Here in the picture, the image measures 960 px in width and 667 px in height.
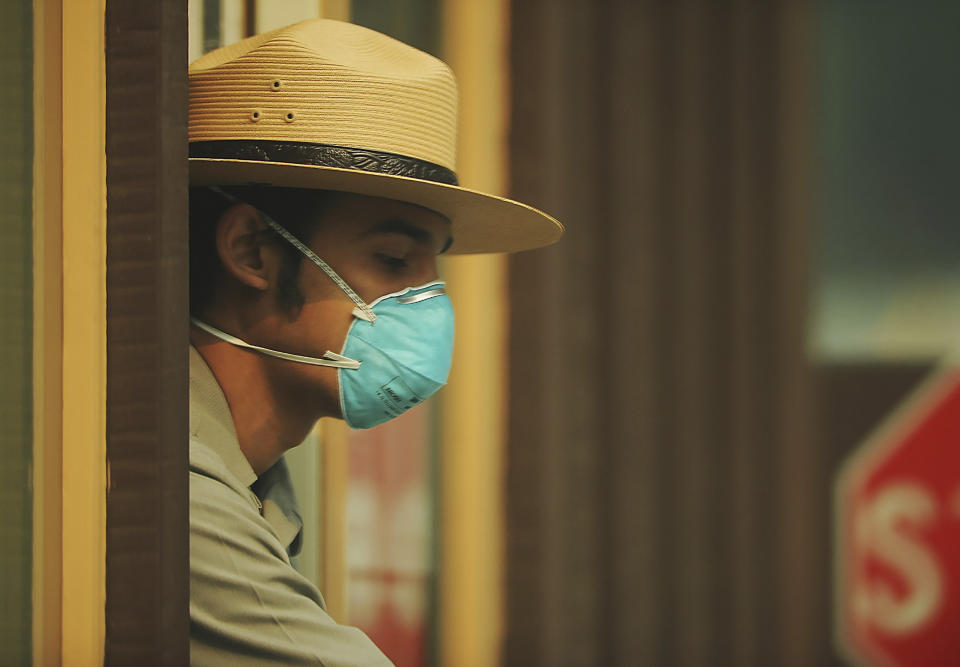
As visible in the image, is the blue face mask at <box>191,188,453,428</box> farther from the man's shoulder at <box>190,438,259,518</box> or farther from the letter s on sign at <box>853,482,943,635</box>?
the letter s on sign at <box>853,482,943,635</box>

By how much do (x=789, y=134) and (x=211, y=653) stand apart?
2.17 m

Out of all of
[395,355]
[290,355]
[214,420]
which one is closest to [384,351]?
[395,355]

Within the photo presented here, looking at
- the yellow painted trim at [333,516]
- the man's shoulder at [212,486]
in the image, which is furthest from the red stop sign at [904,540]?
the man's shoulder at [212,486]

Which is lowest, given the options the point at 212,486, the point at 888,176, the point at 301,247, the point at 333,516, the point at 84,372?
the point at 333,516

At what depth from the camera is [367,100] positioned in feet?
3.54

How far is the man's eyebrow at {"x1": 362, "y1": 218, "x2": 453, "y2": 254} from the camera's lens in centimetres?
115

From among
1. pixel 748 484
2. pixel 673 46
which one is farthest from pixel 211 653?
pixel 673 46

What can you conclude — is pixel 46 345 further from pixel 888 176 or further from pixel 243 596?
pixel 888 176

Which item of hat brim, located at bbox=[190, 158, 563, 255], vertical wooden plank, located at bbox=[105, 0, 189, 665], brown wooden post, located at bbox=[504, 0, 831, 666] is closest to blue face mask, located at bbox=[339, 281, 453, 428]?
hat brim, located at bbox=[190, 158, 563, 255]

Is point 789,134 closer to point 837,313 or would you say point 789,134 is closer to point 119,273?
point 837,313

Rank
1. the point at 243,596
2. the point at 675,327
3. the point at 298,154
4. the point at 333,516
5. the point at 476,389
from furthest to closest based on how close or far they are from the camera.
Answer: the point at 675,327 < the point at 476,389 < the point at 333,516 < the point at 298,154 < the point at 243,596

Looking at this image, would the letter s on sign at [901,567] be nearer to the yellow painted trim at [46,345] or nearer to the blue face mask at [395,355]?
the blue face mask at [395,355]

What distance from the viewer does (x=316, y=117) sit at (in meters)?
1.06

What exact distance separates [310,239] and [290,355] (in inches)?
5.8
